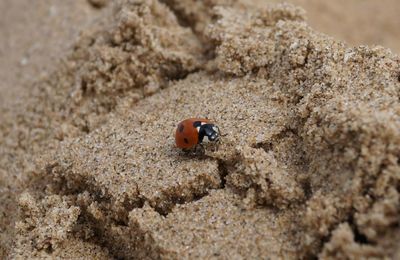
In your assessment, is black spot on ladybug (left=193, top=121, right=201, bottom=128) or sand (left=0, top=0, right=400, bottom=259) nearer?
sand (left=0, top=0, right=400, bottom=259)

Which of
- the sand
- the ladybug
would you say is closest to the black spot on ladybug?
the ladybug

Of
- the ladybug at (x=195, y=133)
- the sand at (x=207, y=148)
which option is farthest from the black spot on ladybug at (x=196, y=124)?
the sand at (x=207, y=148)

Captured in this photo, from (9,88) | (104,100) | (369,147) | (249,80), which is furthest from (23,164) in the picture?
(369,147)

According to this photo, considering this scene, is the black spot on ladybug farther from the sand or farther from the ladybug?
the sand

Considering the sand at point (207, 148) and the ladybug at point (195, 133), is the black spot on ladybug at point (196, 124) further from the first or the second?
the sand at point (207, 148)
